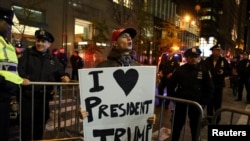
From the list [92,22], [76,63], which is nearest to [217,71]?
[76,63]

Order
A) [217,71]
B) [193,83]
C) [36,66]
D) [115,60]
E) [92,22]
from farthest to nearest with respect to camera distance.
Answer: [92,22]
[217,71]
[193,83]
[36,66]
[115,60]

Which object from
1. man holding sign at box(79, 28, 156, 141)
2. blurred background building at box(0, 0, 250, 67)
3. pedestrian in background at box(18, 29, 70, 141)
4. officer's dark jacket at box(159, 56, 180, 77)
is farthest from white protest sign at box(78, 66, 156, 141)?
blurred background building at box(0, 0, 250, 67)

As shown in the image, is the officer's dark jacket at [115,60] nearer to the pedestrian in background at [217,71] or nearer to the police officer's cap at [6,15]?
the police officer's cap at [6,15]

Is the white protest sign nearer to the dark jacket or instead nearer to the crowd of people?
the crowd of people

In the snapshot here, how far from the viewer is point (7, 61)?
4.33m

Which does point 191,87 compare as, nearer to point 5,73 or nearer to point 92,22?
point 5,73

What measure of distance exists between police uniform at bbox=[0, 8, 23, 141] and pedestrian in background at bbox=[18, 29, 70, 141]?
53cm

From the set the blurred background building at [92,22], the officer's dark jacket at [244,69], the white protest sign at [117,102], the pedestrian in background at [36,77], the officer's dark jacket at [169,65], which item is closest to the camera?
the white protest sign at [117,102]

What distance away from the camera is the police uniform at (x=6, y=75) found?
169 inches

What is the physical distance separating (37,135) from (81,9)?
22999 mm

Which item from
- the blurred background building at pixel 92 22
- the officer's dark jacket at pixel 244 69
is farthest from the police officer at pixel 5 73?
the blurred background building at pixel 92 22

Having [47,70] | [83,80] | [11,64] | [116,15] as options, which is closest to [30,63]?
[47,70]

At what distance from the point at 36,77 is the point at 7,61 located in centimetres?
84

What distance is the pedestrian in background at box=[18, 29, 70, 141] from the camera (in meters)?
5.04
